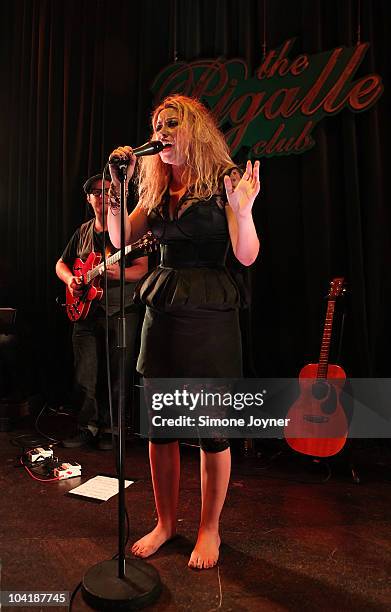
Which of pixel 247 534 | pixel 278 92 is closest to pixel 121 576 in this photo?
pixel 247 534

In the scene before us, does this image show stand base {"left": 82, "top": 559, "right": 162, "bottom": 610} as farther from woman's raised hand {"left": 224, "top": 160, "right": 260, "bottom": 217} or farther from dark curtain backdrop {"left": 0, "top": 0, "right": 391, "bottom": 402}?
dark curtain backdrop {"left": 0, "top": 0, "right": 391, "bottom": 402}

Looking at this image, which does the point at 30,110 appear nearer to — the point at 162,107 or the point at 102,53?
the point at 102,53

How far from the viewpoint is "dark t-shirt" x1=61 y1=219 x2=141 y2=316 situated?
10.3 ft

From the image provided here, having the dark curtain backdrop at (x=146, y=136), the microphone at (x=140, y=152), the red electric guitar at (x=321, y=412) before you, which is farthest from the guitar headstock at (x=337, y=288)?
the microphone at (x=140, y=152)

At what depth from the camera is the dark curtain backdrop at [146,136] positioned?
314cm

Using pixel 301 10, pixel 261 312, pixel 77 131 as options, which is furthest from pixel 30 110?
pixel 261 312

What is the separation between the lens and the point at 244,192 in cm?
163

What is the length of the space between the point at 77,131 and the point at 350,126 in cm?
217

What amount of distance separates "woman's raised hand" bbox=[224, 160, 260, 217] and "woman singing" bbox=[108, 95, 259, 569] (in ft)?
0.09

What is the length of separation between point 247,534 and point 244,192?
1352mm

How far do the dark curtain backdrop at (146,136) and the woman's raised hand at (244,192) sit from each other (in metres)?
1.63

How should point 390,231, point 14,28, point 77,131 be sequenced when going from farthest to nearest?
point 14,28, point 77,131, point 390,231

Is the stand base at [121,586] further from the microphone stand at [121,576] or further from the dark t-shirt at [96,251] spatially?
the dark t-shirt at [96,251]

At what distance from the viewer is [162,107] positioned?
179cm
